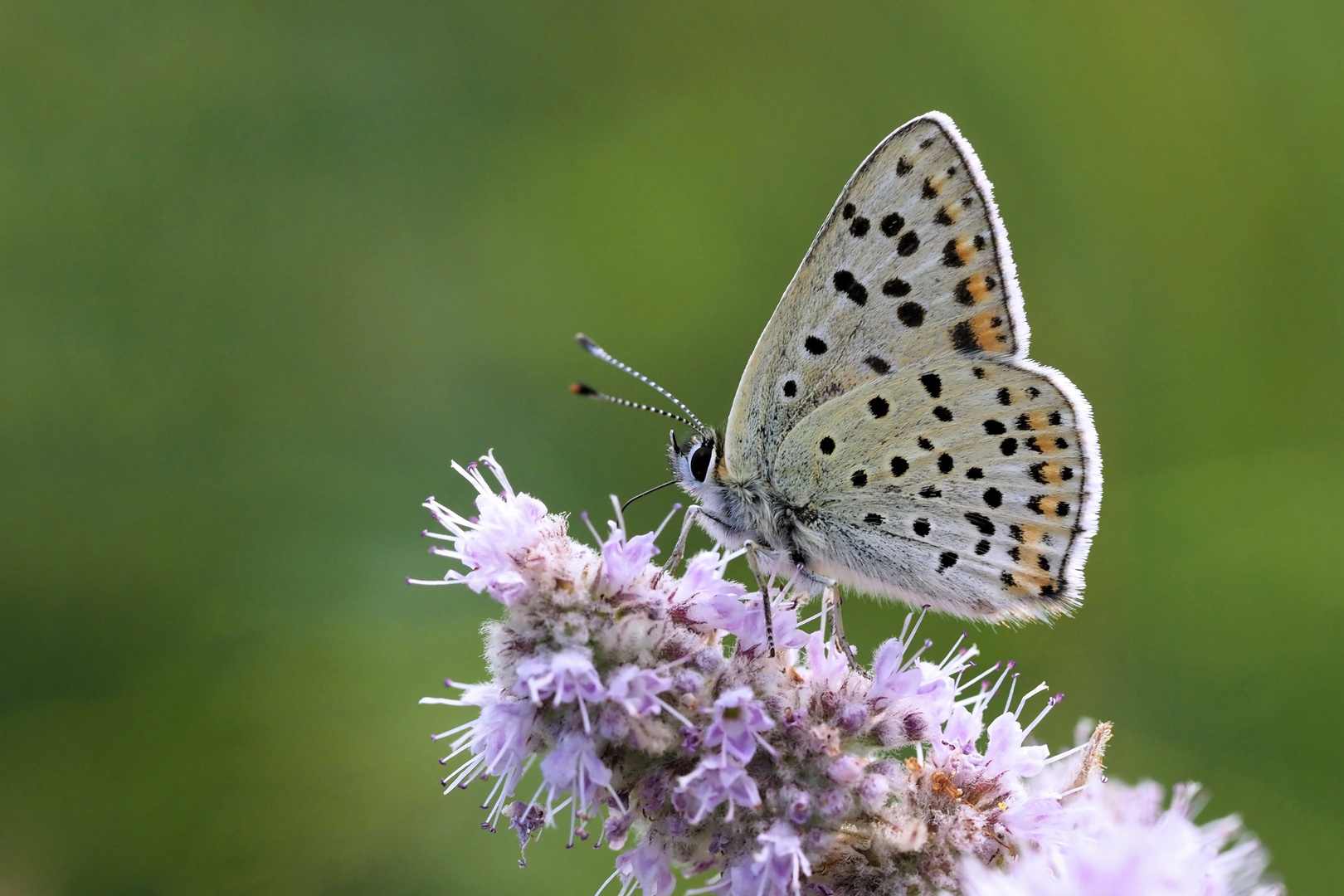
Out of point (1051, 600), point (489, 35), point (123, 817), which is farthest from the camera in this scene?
point (489, 35)

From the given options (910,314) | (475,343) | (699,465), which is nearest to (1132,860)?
(910,314)

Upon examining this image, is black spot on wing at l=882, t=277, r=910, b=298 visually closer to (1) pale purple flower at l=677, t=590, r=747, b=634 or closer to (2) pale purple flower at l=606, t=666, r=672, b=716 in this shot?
(1) pale purple flower at l=677, t=590, r=747, b=634

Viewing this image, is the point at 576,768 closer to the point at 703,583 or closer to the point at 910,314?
the point at 703,583

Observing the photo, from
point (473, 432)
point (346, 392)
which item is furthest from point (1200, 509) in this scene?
point (346, 392)

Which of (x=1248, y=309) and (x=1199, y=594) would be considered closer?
(x=1199, y=594)

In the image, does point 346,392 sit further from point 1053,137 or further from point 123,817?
point 1053,137

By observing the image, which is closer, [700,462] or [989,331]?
[989,331]
